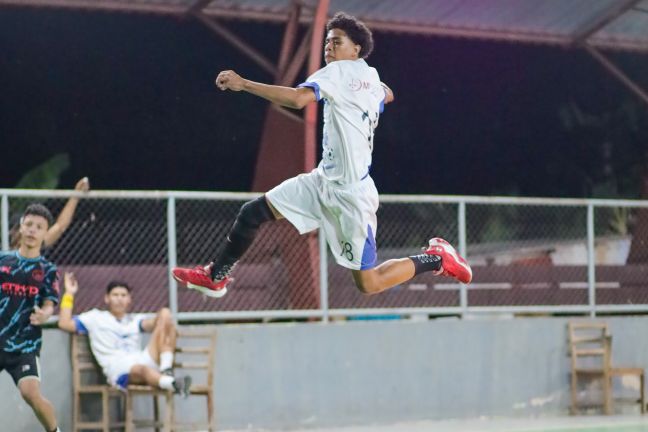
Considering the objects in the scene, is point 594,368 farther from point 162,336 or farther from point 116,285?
point 116,285

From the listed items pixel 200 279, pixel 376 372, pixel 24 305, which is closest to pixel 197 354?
Answer: pixel 376 372

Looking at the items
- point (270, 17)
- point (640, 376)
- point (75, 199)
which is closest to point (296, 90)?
point (75, 199)

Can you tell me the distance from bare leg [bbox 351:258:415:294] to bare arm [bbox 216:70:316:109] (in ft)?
4.15

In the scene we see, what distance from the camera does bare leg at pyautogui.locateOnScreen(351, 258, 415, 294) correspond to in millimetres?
8117

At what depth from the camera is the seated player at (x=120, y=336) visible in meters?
11.8

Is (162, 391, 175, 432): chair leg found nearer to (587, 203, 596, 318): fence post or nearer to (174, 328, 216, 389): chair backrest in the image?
(174, 328, 216, 389): chair backrest

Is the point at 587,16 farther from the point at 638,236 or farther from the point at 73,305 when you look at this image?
the point at 73,305

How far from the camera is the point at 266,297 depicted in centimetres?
1305

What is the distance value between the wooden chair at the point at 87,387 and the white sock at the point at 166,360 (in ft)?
1.70

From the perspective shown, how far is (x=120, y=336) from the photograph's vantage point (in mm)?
11977

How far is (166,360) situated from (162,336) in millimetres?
234

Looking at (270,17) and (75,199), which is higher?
(270,17)

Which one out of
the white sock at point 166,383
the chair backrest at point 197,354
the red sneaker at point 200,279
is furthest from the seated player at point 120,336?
the red sneaker at point 200,279

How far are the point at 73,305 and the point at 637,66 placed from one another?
37.7 ft
